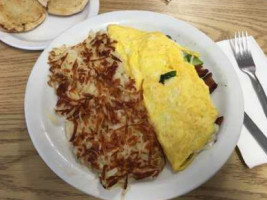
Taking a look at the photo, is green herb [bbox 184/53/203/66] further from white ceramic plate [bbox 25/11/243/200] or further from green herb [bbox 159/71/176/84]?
green herb [bbox 159/71/176/84]

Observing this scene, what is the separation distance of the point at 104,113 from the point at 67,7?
73 centimetres

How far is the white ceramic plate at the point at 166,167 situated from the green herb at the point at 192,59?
0.03m

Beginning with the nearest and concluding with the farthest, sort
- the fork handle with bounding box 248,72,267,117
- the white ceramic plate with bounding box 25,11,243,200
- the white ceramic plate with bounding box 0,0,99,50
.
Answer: the white ceramic plate with bounding box 25,11,243,200 → the fork handle with bounding box 248,72,267,117 → the white ceramic plate with bounding box 0,0,99,50

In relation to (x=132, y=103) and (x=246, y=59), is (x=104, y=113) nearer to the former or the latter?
(x=132, y=103)

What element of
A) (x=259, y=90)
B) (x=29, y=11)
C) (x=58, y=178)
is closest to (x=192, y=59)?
(x=259, y=90)

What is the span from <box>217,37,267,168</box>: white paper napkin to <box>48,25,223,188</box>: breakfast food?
0.52 feet

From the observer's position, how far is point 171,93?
3.81ft

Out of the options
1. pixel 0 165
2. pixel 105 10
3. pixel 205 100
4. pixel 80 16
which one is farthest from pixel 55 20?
pixel 205 100

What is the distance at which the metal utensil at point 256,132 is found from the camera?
3.88 feet

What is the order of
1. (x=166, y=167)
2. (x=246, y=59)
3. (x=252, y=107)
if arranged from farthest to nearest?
(x=246, y=59), (x=252, y=107), (x=166, y=167)

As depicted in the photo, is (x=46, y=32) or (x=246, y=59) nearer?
(x=246, y=59)

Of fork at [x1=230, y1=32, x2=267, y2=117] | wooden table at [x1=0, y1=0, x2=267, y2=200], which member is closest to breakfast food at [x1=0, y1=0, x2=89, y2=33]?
wooden table at [x1=0, y1=0, x2=267, y2=200]

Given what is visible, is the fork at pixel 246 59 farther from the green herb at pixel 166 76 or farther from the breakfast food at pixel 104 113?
the breakfast food at pixel 104 113

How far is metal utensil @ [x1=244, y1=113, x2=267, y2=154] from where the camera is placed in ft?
3.88
